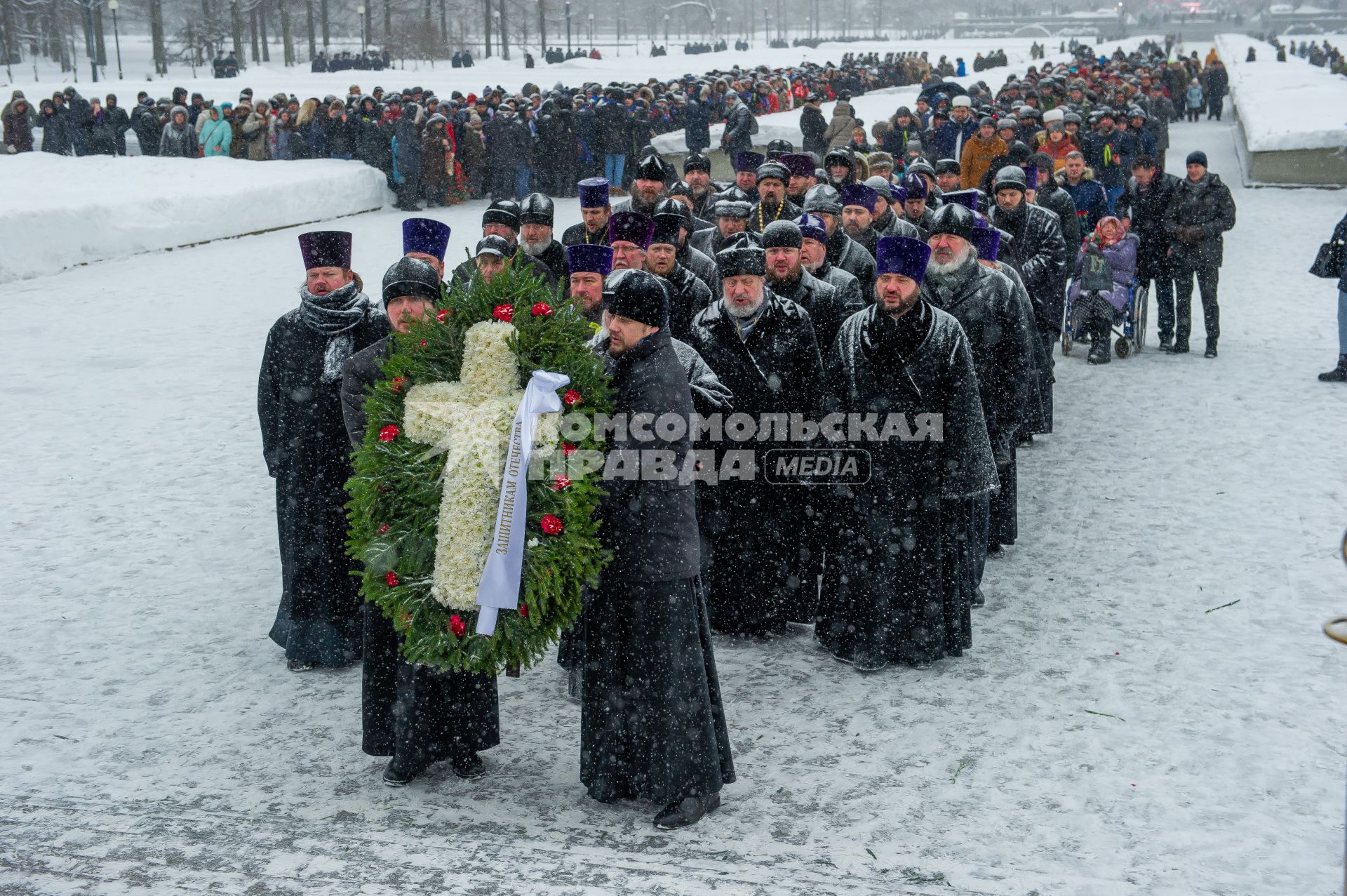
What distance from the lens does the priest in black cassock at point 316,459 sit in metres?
5.62

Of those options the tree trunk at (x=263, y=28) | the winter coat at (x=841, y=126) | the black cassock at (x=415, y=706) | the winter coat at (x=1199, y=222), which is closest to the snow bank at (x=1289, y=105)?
the winter coat at (x=841, y=126)

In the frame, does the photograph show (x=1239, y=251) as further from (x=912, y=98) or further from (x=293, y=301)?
(x=912, y=98)

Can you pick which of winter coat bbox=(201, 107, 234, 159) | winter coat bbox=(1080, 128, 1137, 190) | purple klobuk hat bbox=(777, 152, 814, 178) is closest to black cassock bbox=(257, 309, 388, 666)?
purple klobuk hat bbox=(777, 152, 814, 178)

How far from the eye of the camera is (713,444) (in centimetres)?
596

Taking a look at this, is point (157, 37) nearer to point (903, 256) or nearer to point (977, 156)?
point (977, 156)

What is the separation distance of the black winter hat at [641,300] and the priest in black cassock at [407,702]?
689mm

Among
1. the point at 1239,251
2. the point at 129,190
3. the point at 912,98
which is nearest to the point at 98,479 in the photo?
the point at 129,190

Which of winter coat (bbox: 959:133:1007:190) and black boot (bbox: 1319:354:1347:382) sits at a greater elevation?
winter coat (bbox: 959:133:1007:190)

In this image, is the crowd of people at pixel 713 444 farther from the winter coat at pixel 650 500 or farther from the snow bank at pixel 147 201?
the snow bank at pixel 147 201

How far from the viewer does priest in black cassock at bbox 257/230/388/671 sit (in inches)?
221

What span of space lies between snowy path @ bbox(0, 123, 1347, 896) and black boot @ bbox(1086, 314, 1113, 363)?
2.36 m

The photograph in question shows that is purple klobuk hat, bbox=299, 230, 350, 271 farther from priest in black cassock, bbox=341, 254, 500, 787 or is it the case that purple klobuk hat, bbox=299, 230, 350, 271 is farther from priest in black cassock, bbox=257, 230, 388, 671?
priest in black cassock, bbox=341, 254, 500, 787

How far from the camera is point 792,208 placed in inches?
348

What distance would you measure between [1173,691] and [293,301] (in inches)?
422
